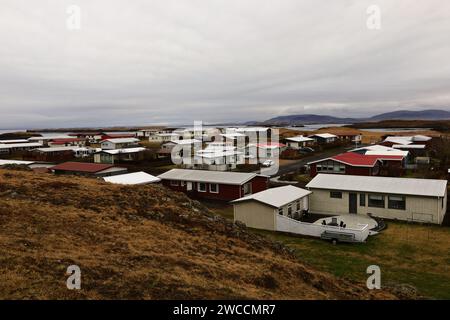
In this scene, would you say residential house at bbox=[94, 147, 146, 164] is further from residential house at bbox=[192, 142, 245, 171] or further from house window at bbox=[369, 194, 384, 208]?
house window at bbox=[369, 194, 384, 208]

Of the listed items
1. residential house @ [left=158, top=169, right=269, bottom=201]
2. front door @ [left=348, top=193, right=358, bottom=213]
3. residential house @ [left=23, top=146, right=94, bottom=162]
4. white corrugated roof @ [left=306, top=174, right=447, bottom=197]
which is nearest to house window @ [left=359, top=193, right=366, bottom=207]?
front door @ [left=348, top=193, right=358, bottom=213]

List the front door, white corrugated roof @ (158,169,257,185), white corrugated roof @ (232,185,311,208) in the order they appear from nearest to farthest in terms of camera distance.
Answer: white corrugated roof @ (232,185,311,208), the front door, white corrugated roof @ (158,169,257,185)

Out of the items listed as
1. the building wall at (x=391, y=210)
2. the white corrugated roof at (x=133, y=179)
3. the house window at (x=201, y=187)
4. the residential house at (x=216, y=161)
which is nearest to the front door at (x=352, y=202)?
the building wall at (x=391, y=210)

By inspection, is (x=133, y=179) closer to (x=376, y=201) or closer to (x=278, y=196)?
(x=278, y=196)

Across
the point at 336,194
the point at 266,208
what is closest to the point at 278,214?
the point at 266,208

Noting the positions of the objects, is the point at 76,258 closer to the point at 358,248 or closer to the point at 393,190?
the point at 358,248

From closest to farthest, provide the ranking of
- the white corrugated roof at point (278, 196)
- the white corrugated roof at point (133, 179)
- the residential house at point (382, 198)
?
the white corrugated roof at point (278, 196) → the residential house at point (382, 198) → the white corrugated roof at point (133, 179)

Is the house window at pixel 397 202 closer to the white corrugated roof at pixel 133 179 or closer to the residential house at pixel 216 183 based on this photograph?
the residential house at pixel 216 183
